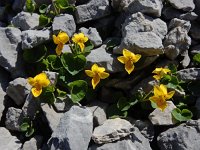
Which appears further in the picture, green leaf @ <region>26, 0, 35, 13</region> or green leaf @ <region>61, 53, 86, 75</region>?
green leaf @ <region>26, 0, 35, 13</region>

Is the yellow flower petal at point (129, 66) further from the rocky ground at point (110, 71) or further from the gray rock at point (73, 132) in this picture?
the gray rock at point (73, 132)

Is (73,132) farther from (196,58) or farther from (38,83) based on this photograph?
(196,58)

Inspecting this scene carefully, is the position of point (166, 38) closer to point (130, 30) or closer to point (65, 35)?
point (130, 30)

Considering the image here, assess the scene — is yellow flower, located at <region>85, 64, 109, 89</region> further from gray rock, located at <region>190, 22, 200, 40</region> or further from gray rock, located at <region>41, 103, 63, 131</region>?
gray rock, located at <region>190, 22, 200, 40</region>

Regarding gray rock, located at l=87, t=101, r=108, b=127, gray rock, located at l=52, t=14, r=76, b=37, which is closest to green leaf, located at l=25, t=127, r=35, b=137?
gray rock, located at l=87, t=101, r=108, b=127

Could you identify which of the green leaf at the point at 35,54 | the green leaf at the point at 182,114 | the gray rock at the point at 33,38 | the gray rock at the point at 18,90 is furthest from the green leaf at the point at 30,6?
the green leaf at the point at 182,114

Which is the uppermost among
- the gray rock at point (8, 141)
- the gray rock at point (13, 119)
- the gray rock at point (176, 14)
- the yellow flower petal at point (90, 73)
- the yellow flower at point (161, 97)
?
the gray rock at point (176, 14)
